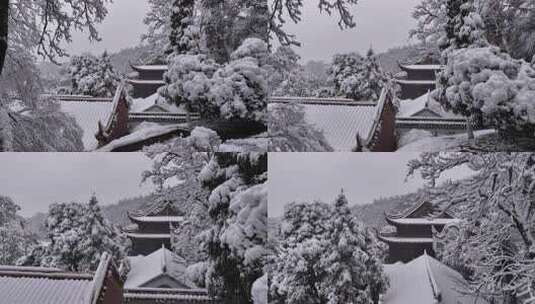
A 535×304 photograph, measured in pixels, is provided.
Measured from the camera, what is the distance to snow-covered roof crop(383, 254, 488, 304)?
8.98 ft

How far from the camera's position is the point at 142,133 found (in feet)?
9.46

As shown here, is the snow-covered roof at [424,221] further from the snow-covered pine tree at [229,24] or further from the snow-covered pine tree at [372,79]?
the snow-covered pine tree at [229,24]

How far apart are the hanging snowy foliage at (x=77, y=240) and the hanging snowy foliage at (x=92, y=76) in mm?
439

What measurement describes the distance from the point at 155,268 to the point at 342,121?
37.0 inches

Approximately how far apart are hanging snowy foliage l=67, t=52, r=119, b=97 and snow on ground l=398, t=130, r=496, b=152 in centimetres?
118

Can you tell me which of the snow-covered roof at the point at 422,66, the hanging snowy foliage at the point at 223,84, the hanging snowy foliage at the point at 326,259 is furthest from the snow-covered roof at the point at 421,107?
the hanging snowy foliage at the point at 223,84

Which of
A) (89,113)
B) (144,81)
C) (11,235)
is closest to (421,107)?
(144,81)

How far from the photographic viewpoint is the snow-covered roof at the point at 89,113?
283 cm

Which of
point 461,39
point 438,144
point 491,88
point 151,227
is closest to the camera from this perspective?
point 491,88

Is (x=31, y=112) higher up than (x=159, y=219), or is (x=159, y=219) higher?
(x=31, y=112)

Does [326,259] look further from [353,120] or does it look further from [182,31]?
[182,31]

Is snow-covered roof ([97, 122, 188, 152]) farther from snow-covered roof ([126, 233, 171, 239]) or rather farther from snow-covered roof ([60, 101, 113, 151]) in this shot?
snow-covered roof ([126, 233, 171, 239])

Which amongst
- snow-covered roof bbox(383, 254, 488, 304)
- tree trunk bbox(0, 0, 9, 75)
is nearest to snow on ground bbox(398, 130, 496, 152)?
snow-covered roof bbox(383, 254, 488, 304)

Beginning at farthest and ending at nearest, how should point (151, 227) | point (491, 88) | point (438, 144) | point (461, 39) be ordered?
point (151, 227), point (438, 144), point (461, 39), point (491, 88)
